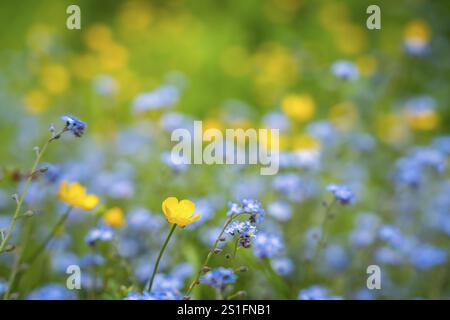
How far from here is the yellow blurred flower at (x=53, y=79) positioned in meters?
4.29

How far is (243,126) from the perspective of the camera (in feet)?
13.1

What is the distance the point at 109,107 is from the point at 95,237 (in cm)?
267

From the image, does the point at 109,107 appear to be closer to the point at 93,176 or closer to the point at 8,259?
the point at 93,176

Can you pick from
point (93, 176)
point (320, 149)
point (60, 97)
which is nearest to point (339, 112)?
point (320, 149)

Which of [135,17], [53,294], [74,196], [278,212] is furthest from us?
[135,17]

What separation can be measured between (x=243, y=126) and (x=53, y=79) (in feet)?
4.86

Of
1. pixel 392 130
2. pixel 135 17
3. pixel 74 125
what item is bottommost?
pixel 74 125

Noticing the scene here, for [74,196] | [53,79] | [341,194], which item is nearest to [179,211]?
[74,196]

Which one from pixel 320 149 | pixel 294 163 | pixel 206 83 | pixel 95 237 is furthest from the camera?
pixel 206 83

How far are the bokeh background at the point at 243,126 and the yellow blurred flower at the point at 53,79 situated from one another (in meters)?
0.02

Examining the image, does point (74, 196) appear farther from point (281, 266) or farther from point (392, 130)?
point (392, 130)

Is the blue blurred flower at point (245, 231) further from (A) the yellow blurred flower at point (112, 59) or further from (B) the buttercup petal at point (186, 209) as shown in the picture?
(A) the yellow blurred flower at point (112, 59)

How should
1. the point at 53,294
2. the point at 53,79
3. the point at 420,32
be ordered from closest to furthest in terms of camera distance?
the point at 53,294
the point at 420,32
the point at 53,79

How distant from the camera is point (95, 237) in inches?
81.5
